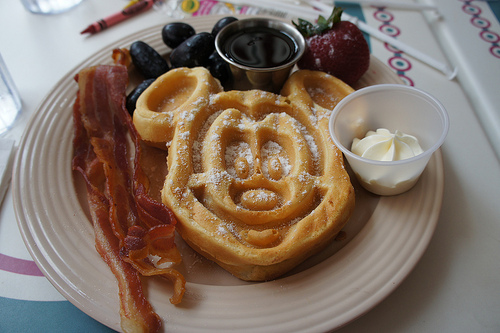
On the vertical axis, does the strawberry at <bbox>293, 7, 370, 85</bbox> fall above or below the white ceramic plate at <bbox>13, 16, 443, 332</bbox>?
above

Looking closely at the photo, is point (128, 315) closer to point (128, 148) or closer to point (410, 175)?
point (128, 148)

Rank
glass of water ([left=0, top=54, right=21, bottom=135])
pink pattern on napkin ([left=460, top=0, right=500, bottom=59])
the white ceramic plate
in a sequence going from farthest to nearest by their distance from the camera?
pink pattern on napkin ([left=460, top=0, right=500, bottom=59]) → glass of water ([left=0, top=54, right=21, bottom=135]) → the white ceramic plate

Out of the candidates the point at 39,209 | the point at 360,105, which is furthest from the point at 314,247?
the point at 39,209

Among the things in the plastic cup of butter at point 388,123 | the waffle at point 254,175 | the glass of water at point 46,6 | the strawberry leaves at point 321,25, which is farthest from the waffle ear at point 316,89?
the glass of water at point 46,6

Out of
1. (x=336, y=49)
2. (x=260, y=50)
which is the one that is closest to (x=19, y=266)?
(x=260, y=50)

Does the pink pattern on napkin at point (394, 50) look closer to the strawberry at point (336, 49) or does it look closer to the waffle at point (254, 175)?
the strawberry at point (336, 49)

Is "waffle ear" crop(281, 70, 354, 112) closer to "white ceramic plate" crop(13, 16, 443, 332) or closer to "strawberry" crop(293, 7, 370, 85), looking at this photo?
"strawberry" crop(293, 7, 370, 85)

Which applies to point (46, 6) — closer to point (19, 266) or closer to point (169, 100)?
point (169, 100)

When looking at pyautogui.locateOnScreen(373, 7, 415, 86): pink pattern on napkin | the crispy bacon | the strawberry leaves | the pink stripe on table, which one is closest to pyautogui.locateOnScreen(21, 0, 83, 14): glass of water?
the crispy bacon
